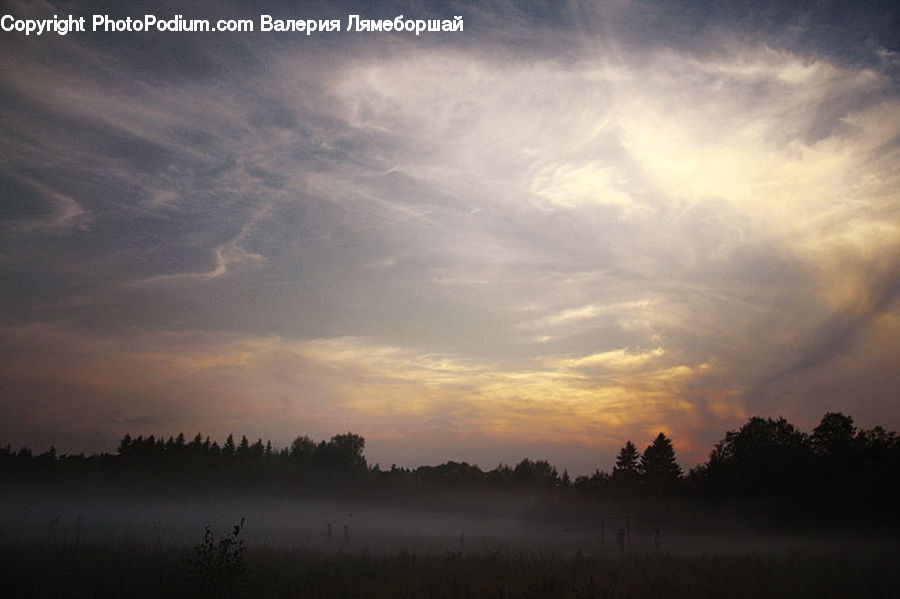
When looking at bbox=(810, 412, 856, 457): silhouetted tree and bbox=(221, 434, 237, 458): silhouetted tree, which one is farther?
bbox=(221, 434, 237, 458): silhouetted tree

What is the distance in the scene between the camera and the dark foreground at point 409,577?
55.8ft

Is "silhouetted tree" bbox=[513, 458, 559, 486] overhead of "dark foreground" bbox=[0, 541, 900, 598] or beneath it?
beneath

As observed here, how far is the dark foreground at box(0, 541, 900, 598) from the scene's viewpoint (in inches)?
670

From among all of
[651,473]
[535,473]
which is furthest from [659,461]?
[535,473]

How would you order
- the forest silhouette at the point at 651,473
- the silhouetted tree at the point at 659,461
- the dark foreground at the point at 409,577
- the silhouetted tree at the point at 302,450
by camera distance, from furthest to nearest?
the silhouetted tree at the point at 302,450, the silhouetted tree at the point at 659,461, the forest silhouette at the point at 651,473, the dark foreground at the point at 409,577

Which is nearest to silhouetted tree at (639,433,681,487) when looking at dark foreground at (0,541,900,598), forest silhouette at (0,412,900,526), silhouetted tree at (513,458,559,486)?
forest silhouette at (0,412,900,526)

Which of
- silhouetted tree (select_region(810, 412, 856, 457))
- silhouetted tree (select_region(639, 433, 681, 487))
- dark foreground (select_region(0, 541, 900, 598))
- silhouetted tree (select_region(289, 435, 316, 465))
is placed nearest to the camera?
dark foreground (select_region(0, 541, 900, 598))

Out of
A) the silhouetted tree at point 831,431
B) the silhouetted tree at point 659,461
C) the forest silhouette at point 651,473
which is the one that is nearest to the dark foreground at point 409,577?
the forest silhouette at point 651,473

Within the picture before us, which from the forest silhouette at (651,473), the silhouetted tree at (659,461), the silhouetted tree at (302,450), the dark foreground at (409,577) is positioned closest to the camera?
the dark foreground at (409,577)

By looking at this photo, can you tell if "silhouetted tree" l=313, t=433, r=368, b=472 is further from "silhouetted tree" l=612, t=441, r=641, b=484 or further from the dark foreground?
the dark foreground

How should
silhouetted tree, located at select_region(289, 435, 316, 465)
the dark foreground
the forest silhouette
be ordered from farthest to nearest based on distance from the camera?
silhouetted tree, located at select_region(289, 435, 316, 465)
the forest silhouette
the dark foreground

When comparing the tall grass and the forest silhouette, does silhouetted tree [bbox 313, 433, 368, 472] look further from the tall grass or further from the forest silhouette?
the tall grass

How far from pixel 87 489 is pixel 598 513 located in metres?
76.4

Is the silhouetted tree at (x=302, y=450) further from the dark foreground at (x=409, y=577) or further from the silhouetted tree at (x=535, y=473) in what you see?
the dark foreground at (x=409, y=577)
